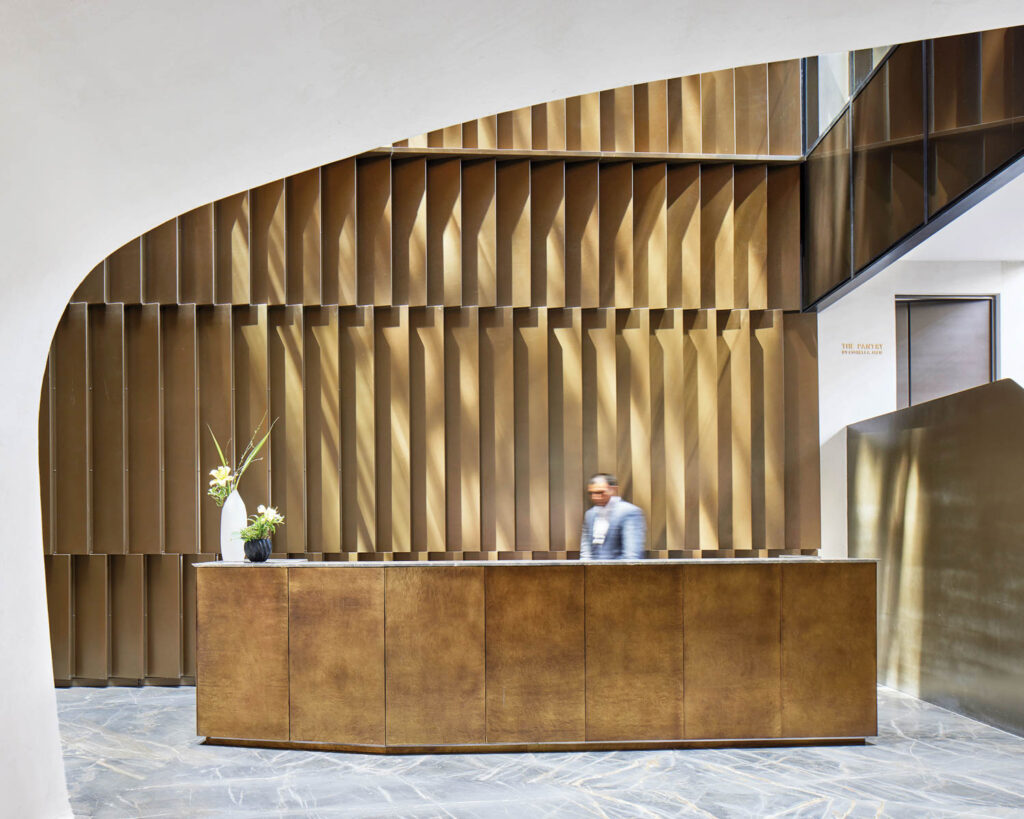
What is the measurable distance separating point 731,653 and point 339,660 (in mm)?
2273

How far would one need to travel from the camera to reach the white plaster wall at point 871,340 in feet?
25.7

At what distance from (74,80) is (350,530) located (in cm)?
536

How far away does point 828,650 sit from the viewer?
5.38 m

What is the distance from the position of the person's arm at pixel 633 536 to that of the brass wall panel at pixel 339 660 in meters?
1.65

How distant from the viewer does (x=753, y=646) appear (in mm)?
5363

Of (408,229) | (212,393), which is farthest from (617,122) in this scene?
(212,393)

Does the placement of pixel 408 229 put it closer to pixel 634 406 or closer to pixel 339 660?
pixel 634 406

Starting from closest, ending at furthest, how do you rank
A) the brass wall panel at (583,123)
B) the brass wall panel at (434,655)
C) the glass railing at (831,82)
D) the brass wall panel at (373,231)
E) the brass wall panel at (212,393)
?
the brass wall panel at (434,655) → the glass railing at (831,82) → the brass wall panel at (212,393) → the brass wall panel at (373,231) → the brass wall panel at (583,123)

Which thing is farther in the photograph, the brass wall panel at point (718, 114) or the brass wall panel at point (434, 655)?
the brass wall panel at point (718, 114)

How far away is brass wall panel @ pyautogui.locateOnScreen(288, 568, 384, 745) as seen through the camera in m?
5.29

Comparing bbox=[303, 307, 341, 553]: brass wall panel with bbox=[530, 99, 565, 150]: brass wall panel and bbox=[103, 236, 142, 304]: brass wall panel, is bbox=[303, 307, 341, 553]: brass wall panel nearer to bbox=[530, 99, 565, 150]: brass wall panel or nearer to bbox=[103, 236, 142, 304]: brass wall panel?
bbox=[103, 236, 142, 304]: brass wall panel

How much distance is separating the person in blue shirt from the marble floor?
1.32 metres

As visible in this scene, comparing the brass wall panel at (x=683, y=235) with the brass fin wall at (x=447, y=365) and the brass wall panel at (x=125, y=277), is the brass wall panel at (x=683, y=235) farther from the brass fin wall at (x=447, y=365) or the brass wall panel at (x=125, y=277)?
the brass wall panel at (x=125, y=277)

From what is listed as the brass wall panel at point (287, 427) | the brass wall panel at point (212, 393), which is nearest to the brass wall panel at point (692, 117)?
the brass wall panel at point (287, 427)
